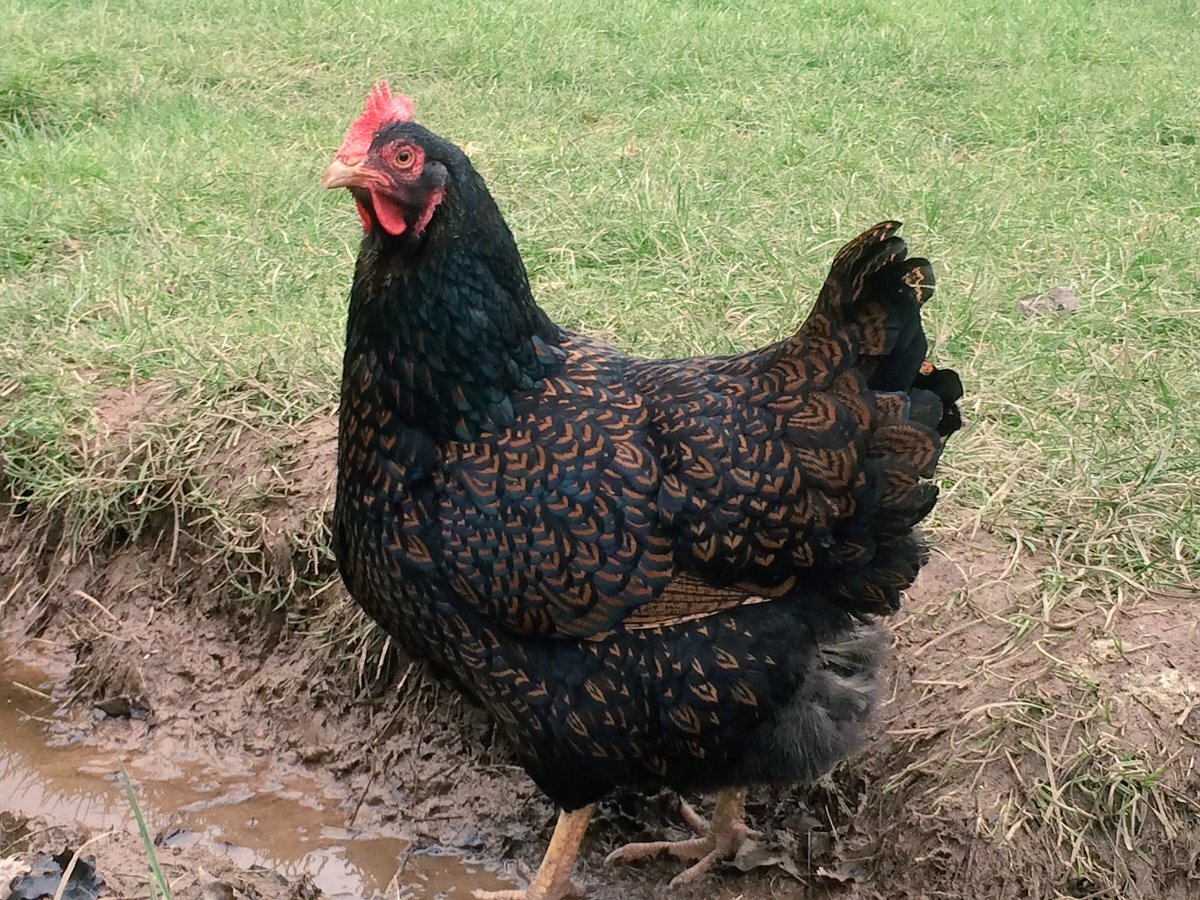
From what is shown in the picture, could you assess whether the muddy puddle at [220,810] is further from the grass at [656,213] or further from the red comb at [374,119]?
the red comb at [374,119]

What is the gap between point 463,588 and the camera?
8.18ft

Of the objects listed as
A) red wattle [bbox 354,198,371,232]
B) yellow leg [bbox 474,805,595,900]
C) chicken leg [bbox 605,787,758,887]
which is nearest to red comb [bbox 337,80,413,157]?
red wattle [bbox 354,198,371,232]

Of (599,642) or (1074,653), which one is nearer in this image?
(599,642)

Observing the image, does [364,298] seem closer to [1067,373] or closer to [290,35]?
[1067,373]

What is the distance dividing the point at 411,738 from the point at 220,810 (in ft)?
1.73

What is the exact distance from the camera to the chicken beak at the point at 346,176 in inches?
94.4

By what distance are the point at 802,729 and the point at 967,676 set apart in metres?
0.54

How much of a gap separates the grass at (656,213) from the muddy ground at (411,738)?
51 mm

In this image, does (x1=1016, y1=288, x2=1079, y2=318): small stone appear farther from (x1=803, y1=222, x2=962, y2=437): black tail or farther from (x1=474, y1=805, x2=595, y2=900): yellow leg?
(x1=474, y1=805, x2=595, y2=900): yellow leg

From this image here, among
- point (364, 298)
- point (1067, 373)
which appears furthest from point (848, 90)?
point (364, 298)

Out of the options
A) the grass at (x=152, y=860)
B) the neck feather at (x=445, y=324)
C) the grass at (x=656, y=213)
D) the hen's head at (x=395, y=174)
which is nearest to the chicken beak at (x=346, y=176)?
the hen's head at (x=395, y=174)

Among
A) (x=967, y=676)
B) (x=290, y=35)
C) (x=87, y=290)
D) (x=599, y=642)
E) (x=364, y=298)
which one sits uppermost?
(x=290, y=35)

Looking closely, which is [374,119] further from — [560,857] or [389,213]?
[560,857]

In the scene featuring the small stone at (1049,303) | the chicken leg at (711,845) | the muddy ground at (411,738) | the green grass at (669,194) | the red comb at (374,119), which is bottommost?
the chicken leg at (711,845)
